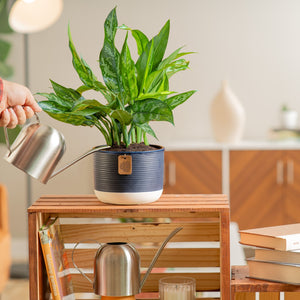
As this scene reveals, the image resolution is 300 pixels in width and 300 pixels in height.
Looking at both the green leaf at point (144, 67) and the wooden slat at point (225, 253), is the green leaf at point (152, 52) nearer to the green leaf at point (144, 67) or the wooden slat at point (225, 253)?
the green leaf at point (144, 67)

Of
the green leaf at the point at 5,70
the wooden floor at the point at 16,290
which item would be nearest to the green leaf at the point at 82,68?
the wooden floor at the point at 16,290

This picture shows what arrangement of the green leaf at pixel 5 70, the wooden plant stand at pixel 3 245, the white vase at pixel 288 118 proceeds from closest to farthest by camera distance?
the wooden plant stand at pixel 3 245 → the white vase at pixel 288 118 → the green leaf at pixel 5 70

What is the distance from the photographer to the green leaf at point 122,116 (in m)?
1.39

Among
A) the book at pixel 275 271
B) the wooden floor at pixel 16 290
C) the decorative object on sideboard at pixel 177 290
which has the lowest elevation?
the wooden floor at pixel 16 290

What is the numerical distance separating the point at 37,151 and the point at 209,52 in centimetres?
354

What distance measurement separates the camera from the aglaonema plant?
1423 millimetres

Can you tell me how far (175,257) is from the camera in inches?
62.8

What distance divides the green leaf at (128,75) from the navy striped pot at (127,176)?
148 mm

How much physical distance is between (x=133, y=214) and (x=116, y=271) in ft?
0.51

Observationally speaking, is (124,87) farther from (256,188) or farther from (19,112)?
(256,188)

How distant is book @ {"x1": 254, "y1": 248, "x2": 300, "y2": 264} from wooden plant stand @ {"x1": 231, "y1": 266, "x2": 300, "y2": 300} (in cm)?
6

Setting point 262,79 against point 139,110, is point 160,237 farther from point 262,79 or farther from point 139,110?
point 262,79

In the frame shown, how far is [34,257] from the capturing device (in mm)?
1440

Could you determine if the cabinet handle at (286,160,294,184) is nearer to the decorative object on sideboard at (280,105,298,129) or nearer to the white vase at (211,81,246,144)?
the decorative object on sideboard at (280,105,298,129)
